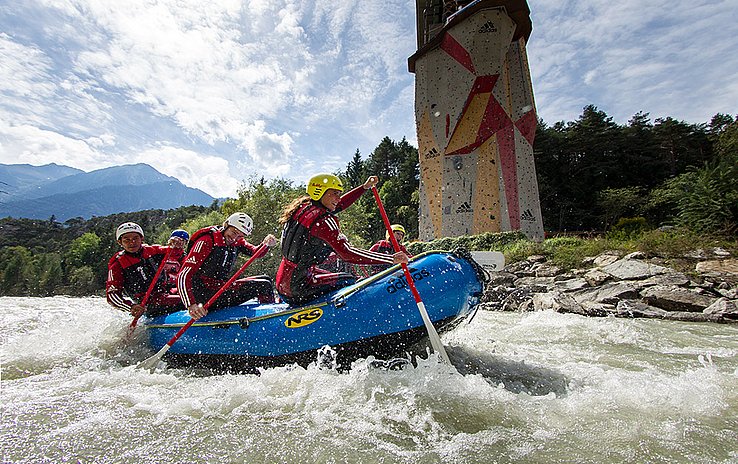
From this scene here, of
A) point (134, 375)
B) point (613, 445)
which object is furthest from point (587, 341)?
point (134, 375)

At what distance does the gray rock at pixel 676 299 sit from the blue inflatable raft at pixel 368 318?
19.5 ft

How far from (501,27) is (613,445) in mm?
18951

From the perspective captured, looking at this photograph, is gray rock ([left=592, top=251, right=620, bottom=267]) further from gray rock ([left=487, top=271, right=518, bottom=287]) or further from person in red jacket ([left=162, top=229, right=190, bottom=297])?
person in red jacket ([left=162, top=229, right=190, bottom=297])

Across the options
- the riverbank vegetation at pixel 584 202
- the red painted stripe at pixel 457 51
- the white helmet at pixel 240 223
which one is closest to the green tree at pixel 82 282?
the riverbank vegetation at pixel 584 202

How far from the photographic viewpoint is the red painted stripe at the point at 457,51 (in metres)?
17.5

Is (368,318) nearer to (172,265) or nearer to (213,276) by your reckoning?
(213,276)

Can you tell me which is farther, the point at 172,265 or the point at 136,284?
the point at 172,265

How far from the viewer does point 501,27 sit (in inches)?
676

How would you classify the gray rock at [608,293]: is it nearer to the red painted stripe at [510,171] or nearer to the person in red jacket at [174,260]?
the red painted stripe at [510,171]

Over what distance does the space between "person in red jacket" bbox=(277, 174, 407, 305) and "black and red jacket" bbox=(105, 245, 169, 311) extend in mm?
2674

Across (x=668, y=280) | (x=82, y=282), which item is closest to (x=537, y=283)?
(x=668, y=280)

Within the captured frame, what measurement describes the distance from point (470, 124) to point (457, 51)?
3.60 meters

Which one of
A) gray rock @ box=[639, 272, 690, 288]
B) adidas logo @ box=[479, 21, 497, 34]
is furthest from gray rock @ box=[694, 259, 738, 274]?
adidas logo @ box=[479, 21, 497, 34]

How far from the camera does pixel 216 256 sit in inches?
194
